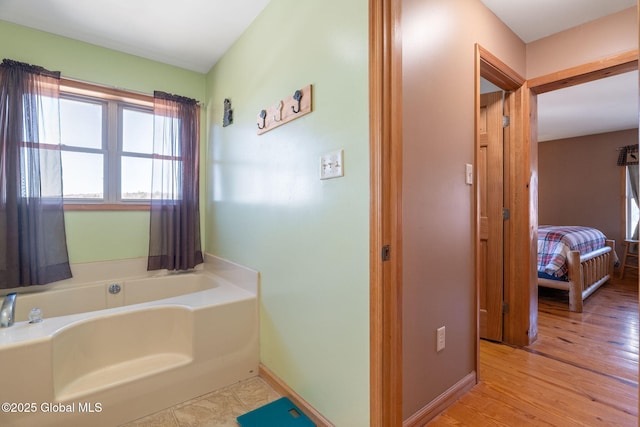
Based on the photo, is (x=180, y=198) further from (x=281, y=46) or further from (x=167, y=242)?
(x=281, y=46)

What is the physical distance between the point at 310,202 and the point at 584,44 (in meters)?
2.23

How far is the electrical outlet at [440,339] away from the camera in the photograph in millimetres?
1498

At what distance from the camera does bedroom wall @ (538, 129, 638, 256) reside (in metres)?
4.88

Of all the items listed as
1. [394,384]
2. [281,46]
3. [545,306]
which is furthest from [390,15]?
[545,306]

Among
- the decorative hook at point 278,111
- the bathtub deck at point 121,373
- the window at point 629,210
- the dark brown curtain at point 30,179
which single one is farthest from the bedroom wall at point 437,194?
the window at point 629,210

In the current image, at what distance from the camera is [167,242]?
2.60 metres

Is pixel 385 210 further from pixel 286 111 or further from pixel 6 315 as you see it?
pixel 6 315

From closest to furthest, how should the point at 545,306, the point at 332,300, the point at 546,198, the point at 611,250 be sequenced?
1. the point at 332,300
2. the point at 545,306
3. the point at 611,250
4. the point at 546,198

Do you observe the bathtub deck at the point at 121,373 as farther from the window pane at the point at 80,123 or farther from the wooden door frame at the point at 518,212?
the wooden door frame at the point at 518,212

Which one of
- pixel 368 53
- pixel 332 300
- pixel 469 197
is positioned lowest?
pixel 332 300

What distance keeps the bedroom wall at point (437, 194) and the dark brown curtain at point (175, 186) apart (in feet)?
6.91

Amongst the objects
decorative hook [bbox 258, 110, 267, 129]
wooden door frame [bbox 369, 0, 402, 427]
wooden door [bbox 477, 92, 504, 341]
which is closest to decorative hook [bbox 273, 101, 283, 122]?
decorative hook [bbox 258, 110, 267, 129]

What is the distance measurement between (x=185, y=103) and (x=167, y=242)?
129cm

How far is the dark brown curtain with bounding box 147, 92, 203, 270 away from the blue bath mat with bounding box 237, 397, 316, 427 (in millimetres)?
1562
